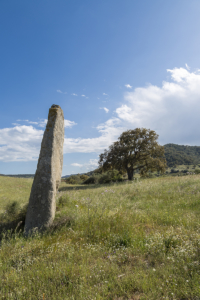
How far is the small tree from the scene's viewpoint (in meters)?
32.1

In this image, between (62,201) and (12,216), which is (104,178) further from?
(12,216)

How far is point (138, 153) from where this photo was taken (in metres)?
32.6

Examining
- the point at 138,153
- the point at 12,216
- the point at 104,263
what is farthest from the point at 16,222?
the point at 138,153

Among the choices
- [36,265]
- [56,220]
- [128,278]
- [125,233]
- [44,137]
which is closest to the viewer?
[128,278]

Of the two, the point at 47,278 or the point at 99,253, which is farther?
the point at 99,253

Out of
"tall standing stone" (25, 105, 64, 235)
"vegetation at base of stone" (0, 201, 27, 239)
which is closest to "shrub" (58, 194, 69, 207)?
"vegetation at base of stone" (0, 201, 27, 239)

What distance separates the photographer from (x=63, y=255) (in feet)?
13.0

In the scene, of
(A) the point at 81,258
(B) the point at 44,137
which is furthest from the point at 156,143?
(A) the point at 81,258

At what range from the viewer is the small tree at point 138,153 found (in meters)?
32.1

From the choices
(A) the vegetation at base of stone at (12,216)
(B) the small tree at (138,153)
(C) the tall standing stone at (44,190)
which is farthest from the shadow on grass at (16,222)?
(B) the small tree at (138,153)

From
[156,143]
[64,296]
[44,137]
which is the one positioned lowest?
[64,296]

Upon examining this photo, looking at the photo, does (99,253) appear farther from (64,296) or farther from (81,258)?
(64,296)

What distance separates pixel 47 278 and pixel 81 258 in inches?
33.7

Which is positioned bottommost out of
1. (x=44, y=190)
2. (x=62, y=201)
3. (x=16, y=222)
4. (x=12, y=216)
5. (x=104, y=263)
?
(x=104, y=263)
